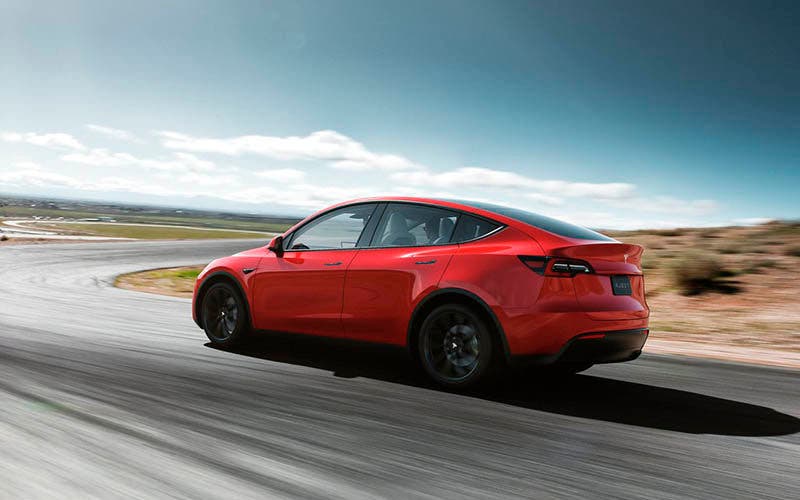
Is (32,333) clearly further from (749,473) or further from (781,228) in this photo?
(781,228)

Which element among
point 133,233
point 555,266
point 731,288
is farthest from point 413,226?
point 133,233

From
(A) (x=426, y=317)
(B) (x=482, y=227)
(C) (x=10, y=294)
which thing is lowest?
(C) (x=10, y=294)

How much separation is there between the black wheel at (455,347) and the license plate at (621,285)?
3.21ft

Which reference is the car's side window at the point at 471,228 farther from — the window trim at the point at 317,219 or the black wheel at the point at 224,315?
the black wheel at the point at 224,315

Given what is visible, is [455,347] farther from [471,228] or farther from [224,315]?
[224,315]

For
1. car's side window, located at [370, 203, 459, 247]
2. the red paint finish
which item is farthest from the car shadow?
car's side window, located at [370, 203, 459, 247]

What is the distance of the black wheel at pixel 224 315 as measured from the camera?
21.5 feet

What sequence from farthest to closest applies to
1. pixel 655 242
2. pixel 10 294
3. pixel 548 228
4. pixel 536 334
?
1. pixel 655 242
2. pixel 10 294
3. pixel 548 228
4. pixel 536 334

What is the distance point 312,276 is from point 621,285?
8.61 ft

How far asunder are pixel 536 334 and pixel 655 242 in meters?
15.5

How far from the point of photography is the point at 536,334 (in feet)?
15.0

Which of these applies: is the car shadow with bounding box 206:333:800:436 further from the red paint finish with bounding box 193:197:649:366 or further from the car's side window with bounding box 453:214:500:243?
the car's side window with bounding box 453:214:500:243

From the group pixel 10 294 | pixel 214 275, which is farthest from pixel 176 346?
pixel 10 294

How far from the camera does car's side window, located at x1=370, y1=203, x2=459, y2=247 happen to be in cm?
530
